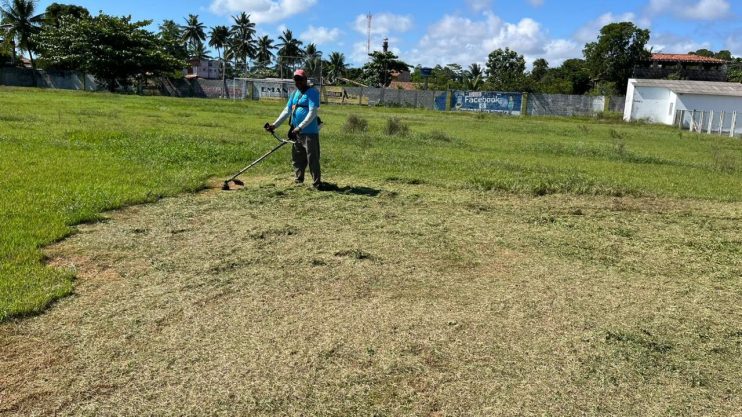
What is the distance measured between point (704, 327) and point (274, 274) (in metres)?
3.22

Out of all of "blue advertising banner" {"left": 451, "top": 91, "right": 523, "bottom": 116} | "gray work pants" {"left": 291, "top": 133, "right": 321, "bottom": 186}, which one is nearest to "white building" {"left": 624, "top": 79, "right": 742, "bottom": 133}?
"blue advertising banner" {"left": 451, "top": 91, "right": 523, "bottom": 116}

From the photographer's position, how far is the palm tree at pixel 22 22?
5822 cm

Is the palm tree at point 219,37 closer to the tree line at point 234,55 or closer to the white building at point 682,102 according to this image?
the tree line at point 234,55

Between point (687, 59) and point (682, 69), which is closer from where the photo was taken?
point (682, 69)

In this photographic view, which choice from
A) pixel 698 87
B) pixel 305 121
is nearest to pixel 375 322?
pixel 305 121

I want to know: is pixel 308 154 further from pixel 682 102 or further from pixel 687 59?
pixel 687 59

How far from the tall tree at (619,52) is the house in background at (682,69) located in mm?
1219

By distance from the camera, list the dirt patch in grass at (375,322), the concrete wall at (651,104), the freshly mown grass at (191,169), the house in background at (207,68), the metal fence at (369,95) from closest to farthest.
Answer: the dirt patch in grass at (375,322) → the freshly mown grass at (191,169) → the concrete wall at (651,104) → the metal fence at (369,95) → the house in background at (207,68)

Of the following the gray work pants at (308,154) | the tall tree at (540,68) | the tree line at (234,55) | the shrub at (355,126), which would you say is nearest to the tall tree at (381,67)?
the tree line at (234,55)

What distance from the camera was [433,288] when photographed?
4.80 meters

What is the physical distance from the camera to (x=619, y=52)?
60844 mm

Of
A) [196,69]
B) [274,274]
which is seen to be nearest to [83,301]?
[274,274]

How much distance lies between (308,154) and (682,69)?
65.9 meters

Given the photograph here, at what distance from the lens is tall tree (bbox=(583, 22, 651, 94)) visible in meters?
60.4
